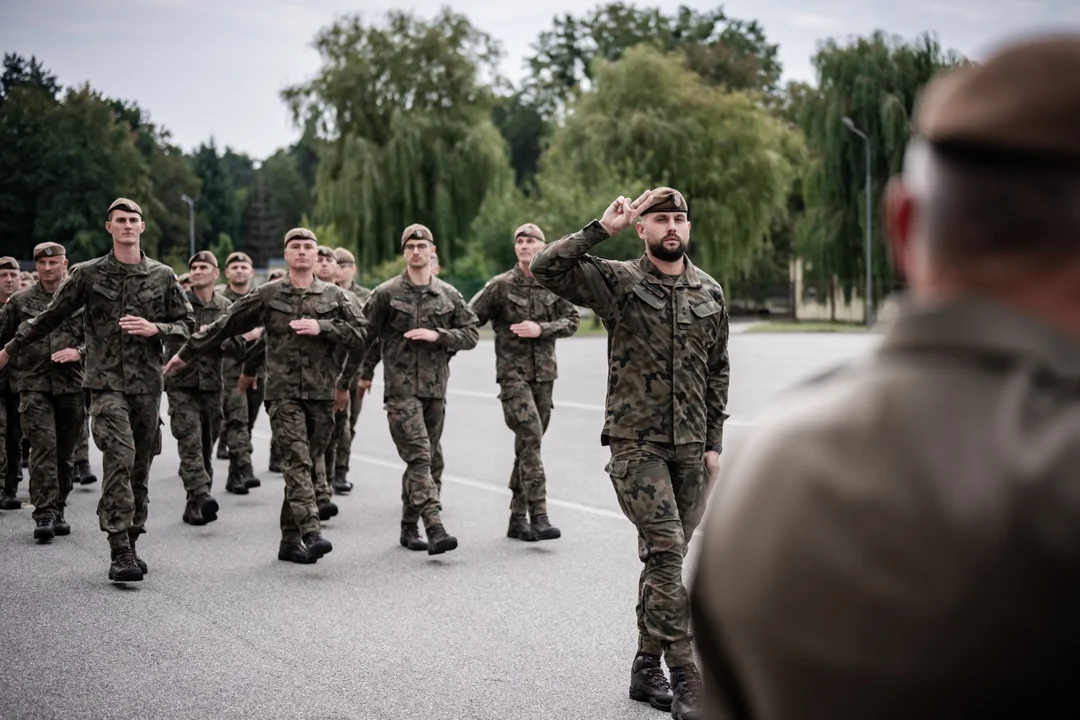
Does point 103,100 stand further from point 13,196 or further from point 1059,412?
point 1059,412

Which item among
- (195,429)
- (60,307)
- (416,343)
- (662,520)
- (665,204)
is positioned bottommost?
(195,429)

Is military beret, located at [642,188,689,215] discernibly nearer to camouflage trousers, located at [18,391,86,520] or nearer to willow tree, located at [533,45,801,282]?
camouflage trousers, located at [18,391,86,520]

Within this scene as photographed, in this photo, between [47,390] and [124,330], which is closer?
[124,330]

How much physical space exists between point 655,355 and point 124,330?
15.1 feet

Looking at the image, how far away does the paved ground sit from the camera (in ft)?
20.2

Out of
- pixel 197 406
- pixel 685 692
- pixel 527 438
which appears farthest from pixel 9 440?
pixel 685 692

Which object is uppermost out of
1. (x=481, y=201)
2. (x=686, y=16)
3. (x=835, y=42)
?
(x=686, y=16)

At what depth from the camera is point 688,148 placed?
54375 millimetres

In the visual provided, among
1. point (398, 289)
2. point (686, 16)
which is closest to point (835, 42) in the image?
point (686, 16)

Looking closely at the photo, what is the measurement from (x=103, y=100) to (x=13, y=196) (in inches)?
351

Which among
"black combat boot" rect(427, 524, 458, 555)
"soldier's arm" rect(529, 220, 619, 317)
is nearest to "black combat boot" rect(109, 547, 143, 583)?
"black combat boot" rect(427, 524, 458, 555)

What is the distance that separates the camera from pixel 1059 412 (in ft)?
4.41

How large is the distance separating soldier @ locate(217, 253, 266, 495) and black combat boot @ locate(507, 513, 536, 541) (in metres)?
3.40

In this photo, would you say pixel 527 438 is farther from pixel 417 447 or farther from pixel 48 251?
pixel 48 251
